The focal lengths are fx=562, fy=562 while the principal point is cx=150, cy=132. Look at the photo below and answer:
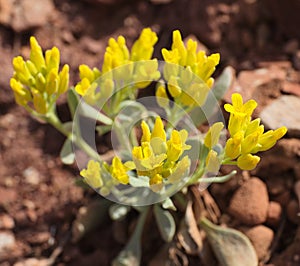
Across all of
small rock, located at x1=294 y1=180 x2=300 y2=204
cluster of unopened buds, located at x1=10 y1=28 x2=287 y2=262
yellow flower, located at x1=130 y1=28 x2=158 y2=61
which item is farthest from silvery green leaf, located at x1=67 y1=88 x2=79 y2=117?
small rock, located at x1=294 y1=180 x2=300 y2=204

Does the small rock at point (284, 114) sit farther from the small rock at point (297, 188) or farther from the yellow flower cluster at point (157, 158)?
the yellow flower cluster at point (157, 158)

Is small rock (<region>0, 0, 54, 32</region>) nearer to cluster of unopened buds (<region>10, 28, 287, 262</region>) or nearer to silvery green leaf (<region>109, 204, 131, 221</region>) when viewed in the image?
cluster of unopened buds (<region>10, 28, 287, 262</region>)

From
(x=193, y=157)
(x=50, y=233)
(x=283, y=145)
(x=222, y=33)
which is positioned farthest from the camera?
(x=222, y=33)

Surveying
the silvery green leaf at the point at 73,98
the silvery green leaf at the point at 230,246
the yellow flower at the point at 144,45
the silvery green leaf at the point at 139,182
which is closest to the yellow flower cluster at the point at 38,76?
the silvery green leaf at the point at 73,98

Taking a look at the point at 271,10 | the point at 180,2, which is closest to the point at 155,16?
the point at 180,2

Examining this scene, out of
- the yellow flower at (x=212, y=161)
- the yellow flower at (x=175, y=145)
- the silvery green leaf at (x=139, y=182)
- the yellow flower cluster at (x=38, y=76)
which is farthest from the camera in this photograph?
the yellow flower cluster at (x=38, y=76)

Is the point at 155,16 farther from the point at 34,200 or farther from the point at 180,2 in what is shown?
the point at 34,200
